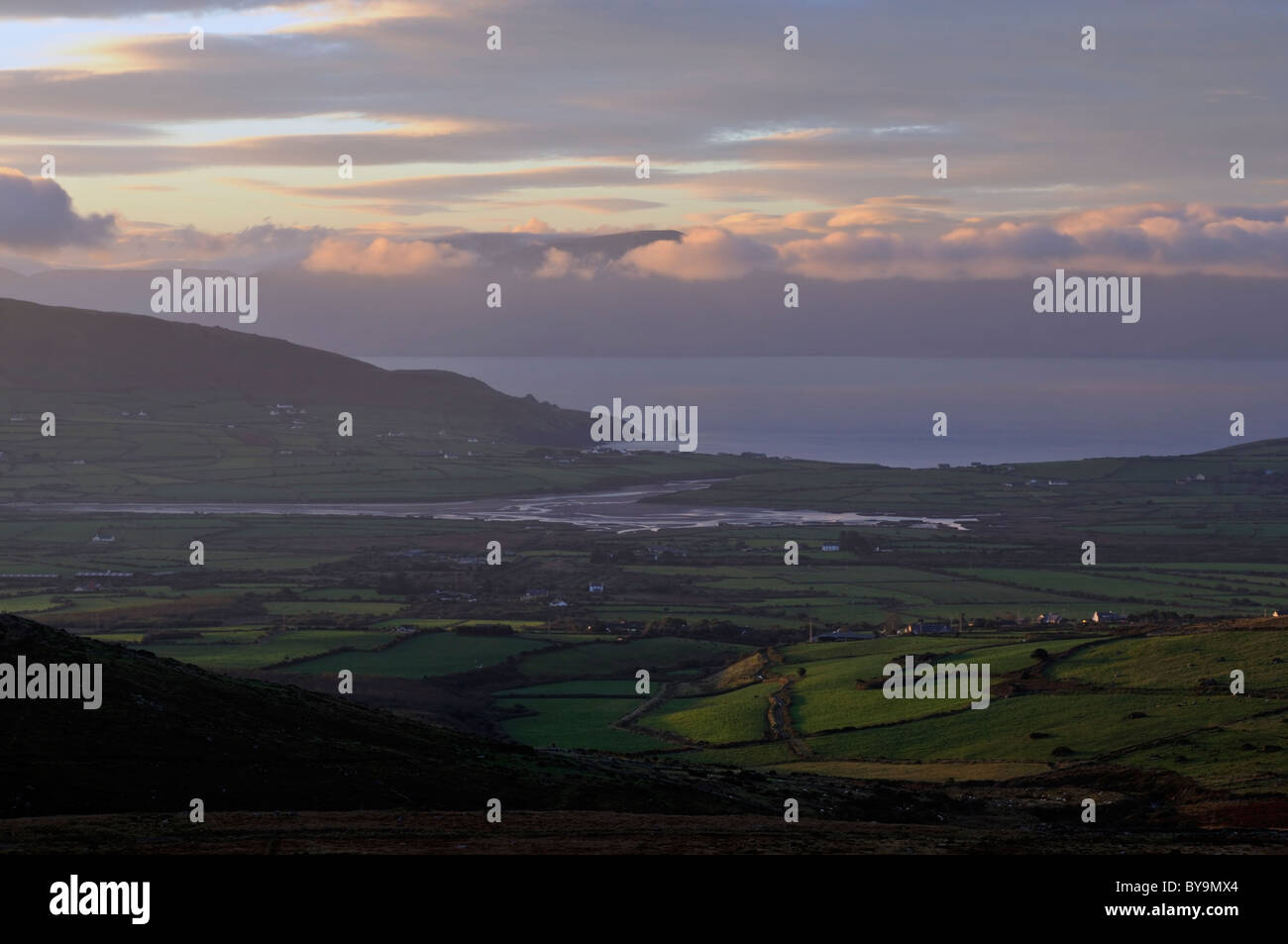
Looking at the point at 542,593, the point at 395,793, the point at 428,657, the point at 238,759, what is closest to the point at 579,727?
the point at 428,657

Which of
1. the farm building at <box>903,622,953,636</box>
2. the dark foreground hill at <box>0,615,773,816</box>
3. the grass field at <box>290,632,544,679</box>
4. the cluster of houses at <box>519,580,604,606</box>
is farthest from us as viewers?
the cluster of houses at <box>519,580,604,606</box>

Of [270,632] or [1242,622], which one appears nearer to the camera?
[1242,622]

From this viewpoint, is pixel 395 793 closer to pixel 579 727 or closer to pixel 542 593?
pixel 579 727

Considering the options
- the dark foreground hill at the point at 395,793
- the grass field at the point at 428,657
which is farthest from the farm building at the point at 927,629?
the dark foreground hill at the point at 395,793

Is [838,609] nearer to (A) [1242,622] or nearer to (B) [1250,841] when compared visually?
(A) [1242,622]

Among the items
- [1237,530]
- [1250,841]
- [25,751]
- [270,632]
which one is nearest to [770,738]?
[1250,841]

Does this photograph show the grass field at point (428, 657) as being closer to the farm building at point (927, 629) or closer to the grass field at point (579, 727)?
the grass field at point (579, 727)

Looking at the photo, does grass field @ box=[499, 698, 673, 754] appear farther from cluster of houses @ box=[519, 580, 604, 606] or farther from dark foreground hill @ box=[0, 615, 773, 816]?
cluster of houses @ box=[519, 580, 604, 606]

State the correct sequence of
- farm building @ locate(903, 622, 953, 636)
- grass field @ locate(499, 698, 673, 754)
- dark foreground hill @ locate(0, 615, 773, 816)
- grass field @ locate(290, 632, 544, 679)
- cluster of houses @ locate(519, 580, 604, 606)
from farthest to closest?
cluster of houses @ locate(519, 580, 604, 606) → farm building @ locate(903, 622, 953, 636) → grass field @ locate(290, 632, 544, 679) → grass field @ locate(499, 698, 673, 754) → dark foreground hill @ locate(0, 615, 773, 816)

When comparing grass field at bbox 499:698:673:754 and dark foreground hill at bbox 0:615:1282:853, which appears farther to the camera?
grass field at bbox 499:698:673:754

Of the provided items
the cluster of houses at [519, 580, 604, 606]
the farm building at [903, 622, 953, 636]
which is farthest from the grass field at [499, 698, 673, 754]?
the cluster of houses at [519, 580, 604, 606]
